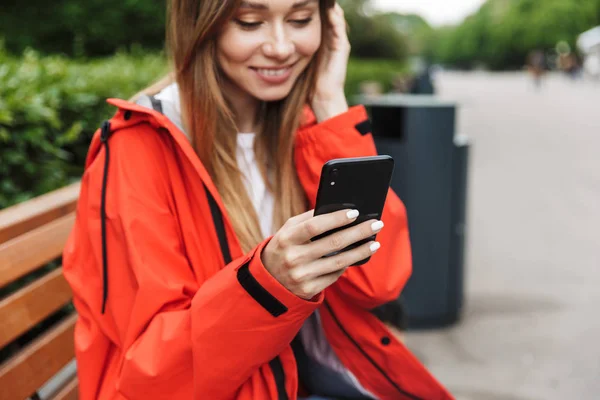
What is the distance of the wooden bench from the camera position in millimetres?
1643

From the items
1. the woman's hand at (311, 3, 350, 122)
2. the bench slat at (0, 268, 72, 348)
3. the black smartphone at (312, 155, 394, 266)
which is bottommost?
the bench slat at (0, 268, 72, 348)

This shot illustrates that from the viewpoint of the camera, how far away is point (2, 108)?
2.46 meters

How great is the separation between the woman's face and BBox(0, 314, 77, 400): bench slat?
3.11 feet

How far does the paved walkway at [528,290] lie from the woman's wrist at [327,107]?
193 centimetres

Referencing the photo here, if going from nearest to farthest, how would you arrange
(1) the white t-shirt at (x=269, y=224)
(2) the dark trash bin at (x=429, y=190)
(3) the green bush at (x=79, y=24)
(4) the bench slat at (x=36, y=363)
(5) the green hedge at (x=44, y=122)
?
(4) the bench slat at (x=36, y=363) → (1) the white t-shirt at (x=269, y=224) → (5) the green hedge at (x=44, y=122) → (2) the dark trash bin at (x=429, y=190) → (3) the green bush at (x=79, y=24)

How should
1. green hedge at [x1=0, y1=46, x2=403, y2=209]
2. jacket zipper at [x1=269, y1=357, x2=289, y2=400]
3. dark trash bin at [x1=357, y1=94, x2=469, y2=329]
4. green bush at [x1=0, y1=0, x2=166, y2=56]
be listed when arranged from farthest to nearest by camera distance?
green bush at [x1=0, y1=0, x2=166, y2=56] < dark trash bin at [x1=357, y1=94, x2=469, y2=329] < green hedge at [x1=0, y1=46, x2=403, y2=209] < jacket zipper at [x1=269, y1=357, x2=289, y2=400]

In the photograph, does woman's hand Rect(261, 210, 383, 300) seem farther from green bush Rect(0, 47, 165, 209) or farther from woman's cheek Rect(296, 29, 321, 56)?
green bush Rect(0, 47, 165, 209)

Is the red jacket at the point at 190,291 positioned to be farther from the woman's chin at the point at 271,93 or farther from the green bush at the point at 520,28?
the green bush at the point at 520,28

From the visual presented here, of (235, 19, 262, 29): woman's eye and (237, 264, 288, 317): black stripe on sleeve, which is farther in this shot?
(235, 19, 262, 29): woman's eye

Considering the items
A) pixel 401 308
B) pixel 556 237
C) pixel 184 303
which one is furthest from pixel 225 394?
pixel 556 237

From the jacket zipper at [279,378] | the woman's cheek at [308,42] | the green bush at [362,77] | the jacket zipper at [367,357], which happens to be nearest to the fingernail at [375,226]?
the jacket zipper at [279,378]

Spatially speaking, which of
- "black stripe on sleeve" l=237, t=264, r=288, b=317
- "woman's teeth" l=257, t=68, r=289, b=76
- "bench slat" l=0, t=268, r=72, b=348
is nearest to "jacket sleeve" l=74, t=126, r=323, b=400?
"black stripe on sleeve" l=237, t=264, r=288, b=317

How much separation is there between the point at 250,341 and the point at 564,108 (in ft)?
65.4

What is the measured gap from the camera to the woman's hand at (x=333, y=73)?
193 cm
